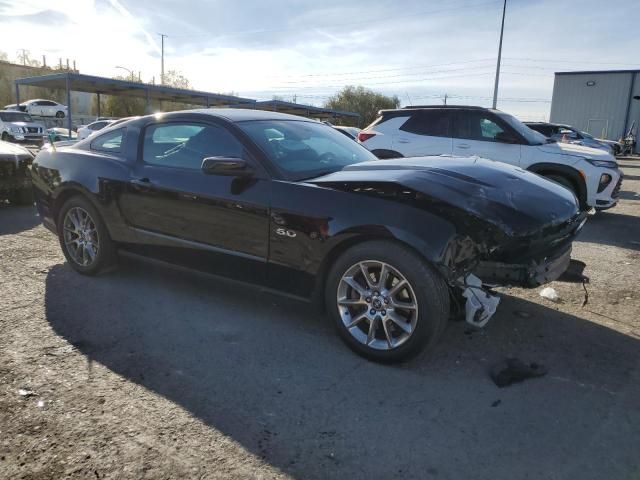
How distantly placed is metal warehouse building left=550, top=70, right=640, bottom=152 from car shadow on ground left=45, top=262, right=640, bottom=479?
3695 cm

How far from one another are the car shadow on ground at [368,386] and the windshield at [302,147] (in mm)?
1176

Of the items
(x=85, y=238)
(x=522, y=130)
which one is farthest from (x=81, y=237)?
(x=522, y=130)

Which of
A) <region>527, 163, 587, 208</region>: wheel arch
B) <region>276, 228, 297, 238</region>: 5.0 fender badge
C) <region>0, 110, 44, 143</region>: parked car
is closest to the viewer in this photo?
<region>276, 228, 297, 238</region>: 5.0 fender badge

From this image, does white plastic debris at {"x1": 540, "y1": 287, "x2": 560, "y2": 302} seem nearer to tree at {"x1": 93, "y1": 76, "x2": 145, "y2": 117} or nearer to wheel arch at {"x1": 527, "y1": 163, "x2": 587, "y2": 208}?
wheel arch at {"x1": 527, "y1": 163, "x2": 587, "y2": 208}

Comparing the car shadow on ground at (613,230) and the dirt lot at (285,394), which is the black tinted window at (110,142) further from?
the car shadow on ground at (613,230)

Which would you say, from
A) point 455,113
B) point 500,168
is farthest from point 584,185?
point 500,168

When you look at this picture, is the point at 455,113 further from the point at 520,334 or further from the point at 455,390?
the point at 455,390

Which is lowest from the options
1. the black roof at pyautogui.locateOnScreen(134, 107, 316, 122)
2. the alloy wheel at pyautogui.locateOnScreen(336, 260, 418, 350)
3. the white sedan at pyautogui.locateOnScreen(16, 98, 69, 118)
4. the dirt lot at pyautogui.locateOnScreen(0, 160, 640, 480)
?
the dirt lot at pyautogui.locateOnScreen(0, 160, 640, 480)

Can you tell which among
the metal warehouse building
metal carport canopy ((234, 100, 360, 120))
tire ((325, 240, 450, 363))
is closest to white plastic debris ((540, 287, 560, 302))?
tire ((325, 240, 450, 363))

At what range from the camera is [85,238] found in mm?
4707

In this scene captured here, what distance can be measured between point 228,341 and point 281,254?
0.72m

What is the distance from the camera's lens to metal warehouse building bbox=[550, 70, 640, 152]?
34.2 m

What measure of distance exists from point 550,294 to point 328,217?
240cm

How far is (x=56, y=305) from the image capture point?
407 centimetres
